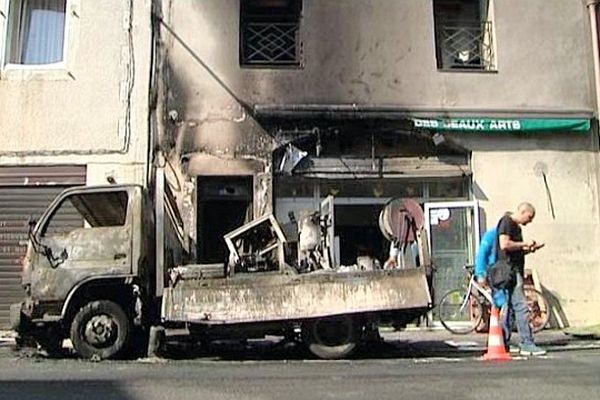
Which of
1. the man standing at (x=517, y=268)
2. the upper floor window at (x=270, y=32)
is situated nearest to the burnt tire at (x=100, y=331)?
the man standing at (x=517, y=268)

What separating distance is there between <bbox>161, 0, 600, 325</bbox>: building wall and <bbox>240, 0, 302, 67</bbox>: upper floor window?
0.90 feet

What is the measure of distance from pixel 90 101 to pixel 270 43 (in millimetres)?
3617

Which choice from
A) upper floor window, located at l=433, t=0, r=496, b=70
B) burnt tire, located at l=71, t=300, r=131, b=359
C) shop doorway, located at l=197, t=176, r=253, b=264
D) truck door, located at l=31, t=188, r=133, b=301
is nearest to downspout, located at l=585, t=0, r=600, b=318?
upper floor window, located at l=433, t=0, r=496, b=70

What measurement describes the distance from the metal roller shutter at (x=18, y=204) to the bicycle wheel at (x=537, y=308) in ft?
27.7

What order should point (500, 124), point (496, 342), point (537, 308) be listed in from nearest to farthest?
point (496, 342), point (537, 308), point (500, 124)

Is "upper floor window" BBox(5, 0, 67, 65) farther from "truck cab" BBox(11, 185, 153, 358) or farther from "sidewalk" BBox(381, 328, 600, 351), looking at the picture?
"sidewalk" BBox(381, 328, 600, 351)

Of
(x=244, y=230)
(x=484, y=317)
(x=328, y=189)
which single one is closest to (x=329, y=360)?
(x=244, y=230)

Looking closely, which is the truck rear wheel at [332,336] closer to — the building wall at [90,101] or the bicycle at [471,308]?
the bicycle at [471,308]

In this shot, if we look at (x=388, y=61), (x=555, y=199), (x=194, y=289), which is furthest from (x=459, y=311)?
(x=194, y=289)

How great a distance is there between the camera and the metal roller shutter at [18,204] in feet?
44.0

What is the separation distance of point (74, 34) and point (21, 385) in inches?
351

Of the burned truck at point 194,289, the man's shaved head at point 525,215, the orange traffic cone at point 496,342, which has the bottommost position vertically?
the orange traffic cone at point 496,342

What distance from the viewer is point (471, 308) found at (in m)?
13.1

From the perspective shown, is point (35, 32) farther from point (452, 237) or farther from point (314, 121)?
point (452, 237)
